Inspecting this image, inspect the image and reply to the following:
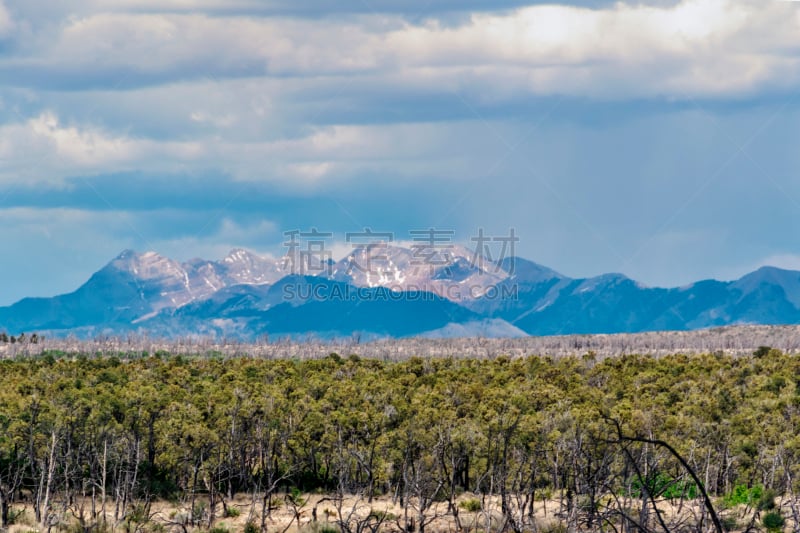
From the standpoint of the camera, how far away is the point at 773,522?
2844 inches

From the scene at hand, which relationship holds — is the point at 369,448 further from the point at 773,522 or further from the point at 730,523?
the point at 773,522

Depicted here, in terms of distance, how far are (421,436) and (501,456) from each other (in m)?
6.80

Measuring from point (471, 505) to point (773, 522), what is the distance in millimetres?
23317

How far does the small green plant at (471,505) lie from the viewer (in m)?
83.7

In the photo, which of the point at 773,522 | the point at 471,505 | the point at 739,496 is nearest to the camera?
the point at 773,522

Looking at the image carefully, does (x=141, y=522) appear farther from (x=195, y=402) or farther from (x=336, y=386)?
(x=336, y=386)

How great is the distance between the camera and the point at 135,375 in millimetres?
130875

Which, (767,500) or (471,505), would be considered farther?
(471,505)

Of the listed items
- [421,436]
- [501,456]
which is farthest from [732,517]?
[421,436]

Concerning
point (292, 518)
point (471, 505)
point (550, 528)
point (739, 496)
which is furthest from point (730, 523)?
point (292, 518)

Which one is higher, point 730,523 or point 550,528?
point 730,523

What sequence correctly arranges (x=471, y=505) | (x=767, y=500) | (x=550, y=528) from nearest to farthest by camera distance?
1. (x=767, y=500)
2. (x=550, y=528)
3. (x=471, y=505)

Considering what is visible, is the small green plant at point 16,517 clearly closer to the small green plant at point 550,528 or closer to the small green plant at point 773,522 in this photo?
the small green plant at point 550,528

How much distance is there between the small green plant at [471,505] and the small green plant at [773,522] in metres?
21.1
